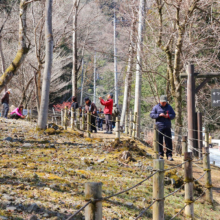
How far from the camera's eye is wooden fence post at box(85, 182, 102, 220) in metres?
2.42

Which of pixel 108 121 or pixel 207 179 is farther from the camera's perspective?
pixel 108 121

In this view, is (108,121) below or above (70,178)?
above

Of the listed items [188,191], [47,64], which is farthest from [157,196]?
[47,64]

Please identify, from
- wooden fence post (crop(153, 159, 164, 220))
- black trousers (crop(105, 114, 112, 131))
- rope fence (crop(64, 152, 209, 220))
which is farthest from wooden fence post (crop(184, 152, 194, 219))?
black trousers (crop(105, 114, 112, 131))

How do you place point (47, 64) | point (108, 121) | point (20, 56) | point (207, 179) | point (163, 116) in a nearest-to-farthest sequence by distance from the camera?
1. point (207, 179)
2. point (163, 116)
3. point (20, 56)
4. point (47, 64)
5. point (108, 121)

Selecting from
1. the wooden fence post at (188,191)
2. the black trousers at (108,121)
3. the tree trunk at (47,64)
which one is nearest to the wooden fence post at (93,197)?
the wooden fence post at (188,191)

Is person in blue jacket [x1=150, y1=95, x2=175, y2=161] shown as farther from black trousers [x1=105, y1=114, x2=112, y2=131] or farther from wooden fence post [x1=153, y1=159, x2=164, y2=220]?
black trousers [x1=105, y1=114, x2=112, y2=131]

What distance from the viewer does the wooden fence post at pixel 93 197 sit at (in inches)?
95.4

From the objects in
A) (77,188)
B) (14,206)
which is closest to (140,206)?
(77,188)

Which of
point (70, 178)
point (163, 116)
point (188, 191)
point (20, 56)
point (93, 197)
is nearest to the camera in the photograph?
point (93, 197)

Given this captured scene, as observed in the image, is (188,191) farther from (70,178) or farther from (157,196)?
(70,178)

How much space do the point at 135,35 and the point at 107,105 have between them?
4.09 meters

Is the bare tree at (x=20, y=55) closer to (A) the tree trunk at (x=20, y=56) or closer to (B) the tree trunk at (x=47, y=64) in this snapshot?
(A) the tree trunk at (x=20, y=56)

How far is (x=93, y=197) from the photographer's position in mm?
2436
